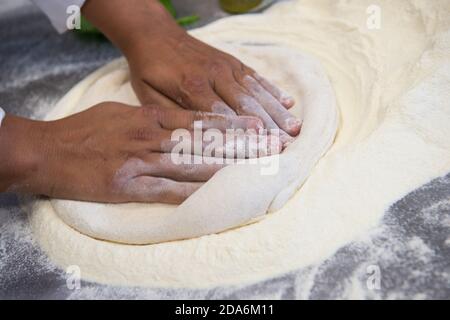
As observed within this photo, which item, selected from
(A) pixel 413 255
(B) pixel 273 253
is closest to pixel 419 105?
(A) pixel 413 255

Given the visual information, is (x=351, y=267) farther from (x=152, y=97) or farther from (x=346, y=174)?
(x=152, y=97)

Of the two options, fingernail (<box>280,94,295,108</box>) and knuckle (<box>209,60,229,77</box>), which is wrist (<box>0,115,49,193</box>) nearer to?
knuckle (<box>209,60,229,77</box>)

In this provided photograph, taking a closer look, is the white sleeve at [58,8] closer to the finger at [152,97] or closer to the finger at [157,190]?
the finger at [152,97]

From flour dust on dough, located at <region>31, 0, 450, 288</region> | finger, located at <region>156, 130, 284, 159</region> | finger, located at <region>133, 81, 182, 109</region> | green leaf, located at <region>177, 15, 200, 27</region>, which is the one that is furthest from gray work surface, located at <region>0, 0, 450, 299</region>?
green leaf, located at <region>177, 15, 200, 27</region>

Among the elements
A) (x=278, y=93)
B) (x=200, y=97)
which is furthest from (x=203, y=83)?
(x=278, y=93)

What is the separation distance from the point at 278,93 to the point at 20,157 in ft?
1.73

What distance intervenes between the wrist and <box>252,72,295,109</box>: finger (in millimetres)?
459

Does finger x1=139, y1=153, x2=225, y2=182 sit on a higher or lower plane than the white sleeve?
lower

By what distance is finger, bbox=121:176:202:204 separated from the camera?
905 millimetres

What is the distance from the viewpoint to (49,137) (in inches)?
38.8

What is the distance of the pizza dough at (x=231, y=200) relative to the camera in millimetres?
867

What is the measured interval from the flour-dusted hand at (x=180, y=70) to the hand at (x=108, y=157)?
0.07 meters

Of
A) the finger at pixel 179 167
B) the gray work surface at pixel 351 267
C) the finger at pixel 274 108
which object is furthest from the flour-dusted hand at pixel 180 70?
the gray work surface at pixel 351 267

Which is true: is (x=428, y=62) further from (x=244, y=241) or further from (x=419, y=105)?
(x=244, y=241)
